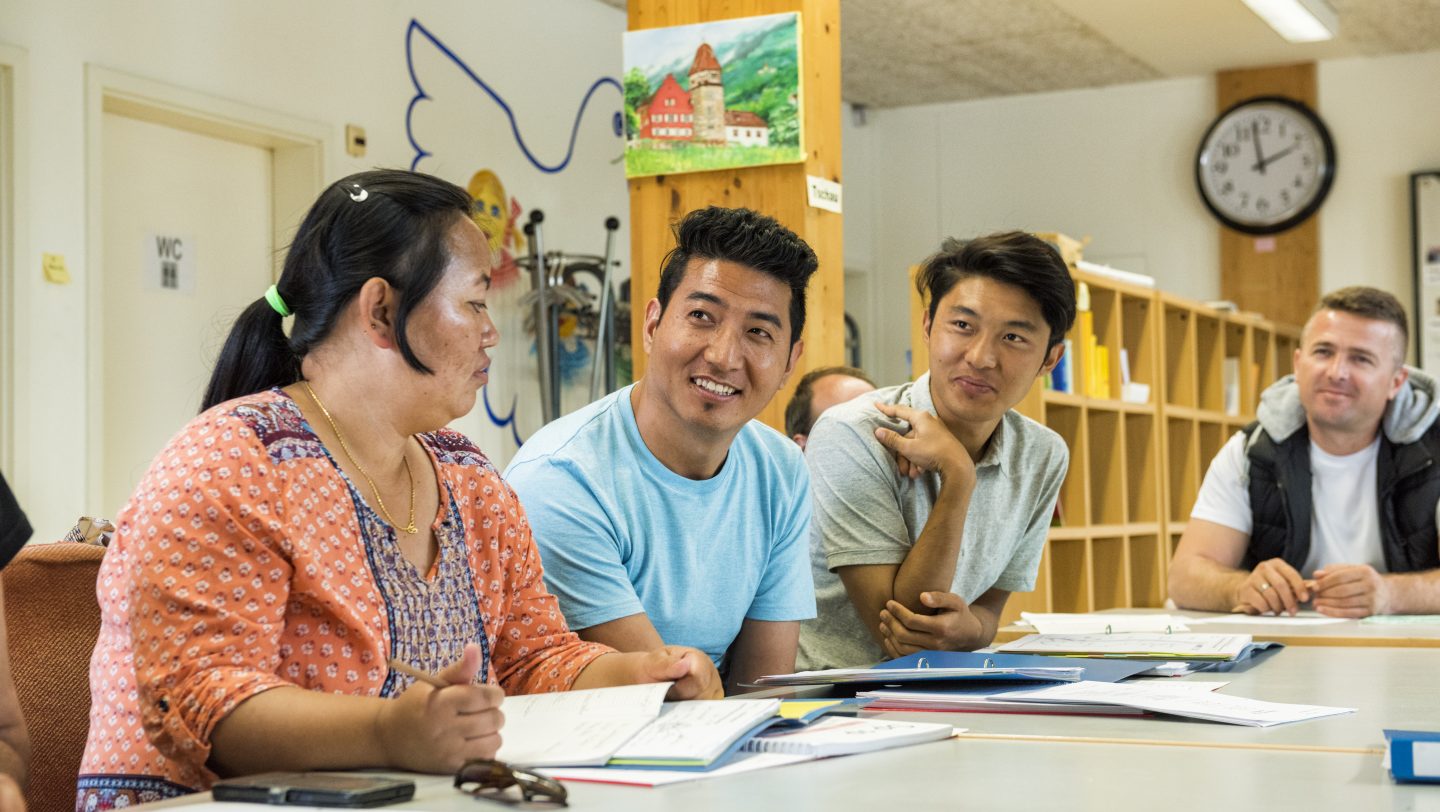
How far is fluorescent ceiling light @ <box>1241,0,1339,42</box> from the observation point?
5898mm

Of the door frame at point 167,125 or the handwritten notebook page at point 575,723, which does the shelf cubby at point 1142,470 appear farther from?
the handwritten notebook page at point 575,723

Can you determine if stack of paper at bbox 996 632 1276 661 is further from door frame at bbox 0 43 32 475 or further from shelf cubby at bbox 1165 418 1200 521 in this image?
shelf cubby at bbox 1165 418 1200 521

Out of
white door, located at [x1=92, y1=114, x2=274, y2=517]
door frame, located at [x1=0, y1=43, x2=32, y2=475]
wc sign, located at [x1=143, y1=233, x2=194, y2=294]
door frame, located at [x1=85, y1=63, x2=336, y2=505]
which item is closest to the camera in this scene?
door frame, located at [x1=0, y1=43, x2=32, y2=475]

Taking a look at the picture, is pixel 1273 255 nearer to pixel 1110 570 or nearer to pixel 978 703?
pixel 1110 570

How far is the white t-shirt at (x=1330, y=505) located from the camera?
11.3ft

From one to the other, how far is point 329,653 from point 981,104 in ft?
24.4

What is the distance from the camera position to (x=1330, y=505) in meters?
3.48

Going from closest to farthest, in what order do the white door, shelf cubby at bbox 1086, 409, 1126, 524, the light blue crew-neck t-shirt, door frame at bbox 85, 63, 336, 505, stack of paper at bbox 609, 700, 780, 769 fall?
stack of paper at bbox 609, 700, 780, 769 < the light blue crew-neck t-shirt < door frame at bbox 85, 63, 336, 505 < the white door < shelf cubby at bbox 1086, 409, 1126, 524

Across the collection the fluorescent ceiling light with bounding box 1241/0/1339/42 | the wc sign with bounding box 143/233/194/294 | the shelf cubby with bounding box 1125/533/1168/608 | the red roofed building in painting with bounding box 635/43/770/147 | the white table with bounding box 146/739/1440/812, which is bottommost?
the shelf cubby with bounding box 1125/533/1168/608

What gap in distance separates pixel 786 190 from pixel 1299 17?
11.0ft

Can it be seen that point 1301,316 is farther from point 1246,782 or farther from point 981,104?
point 1246,782

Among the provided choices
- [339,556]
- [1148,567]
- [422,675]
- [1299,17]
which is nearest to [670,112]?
[339,556]

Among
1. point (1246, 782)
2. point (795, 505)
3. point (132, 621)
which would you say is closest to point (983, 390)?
point (795, 505)

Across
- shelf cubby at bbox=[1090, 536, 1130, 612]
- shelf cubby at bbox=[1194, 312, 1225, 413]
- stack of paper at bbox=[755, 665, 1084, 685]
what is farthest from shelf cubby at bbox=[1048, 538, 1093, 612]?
stack of paper at bbox=[755, 665, 1084, 685]
